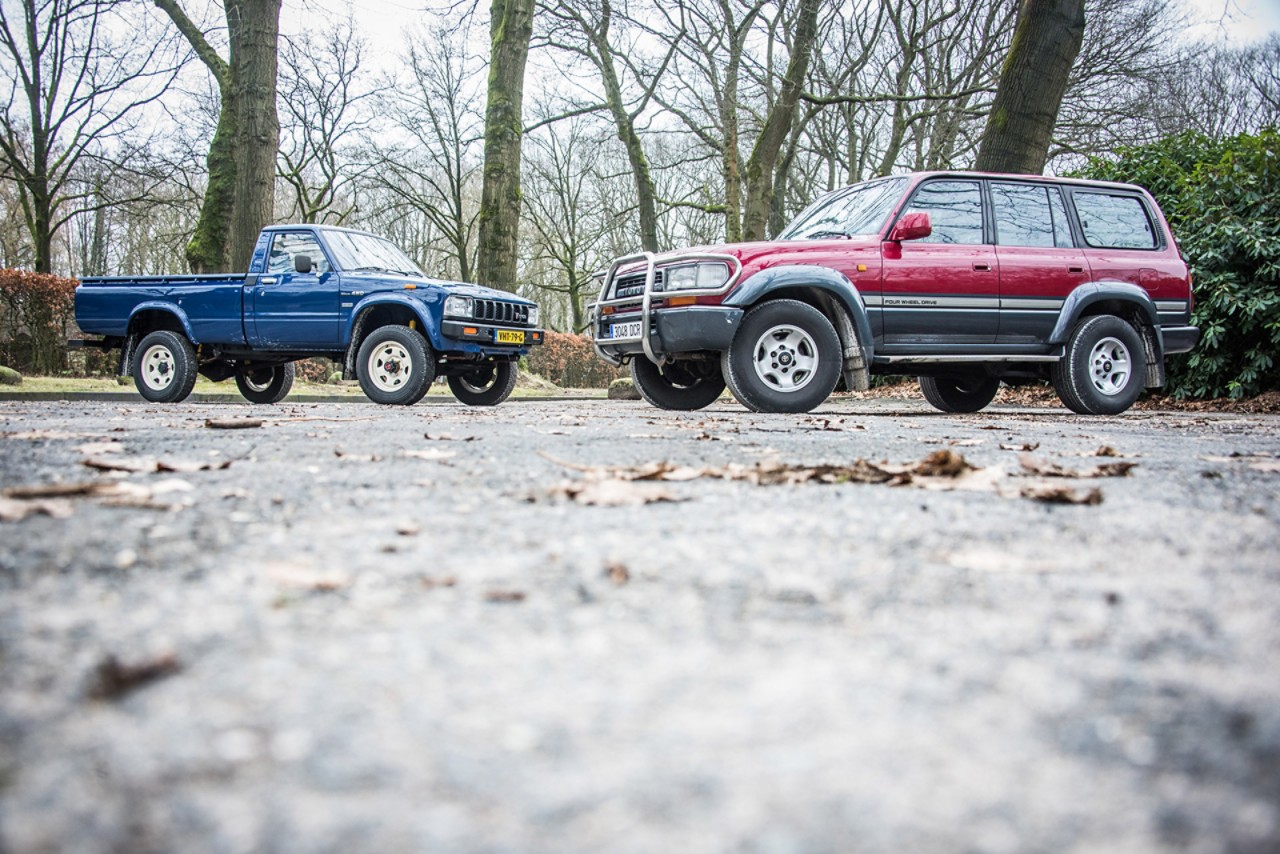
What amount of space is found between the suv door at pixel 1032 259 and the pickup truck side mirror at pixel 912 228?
1024 millimetres

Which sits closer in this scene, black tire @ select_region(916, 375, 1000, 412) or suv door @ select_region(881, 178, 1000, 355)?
suv door @ select_region(881, 178, 1000, 355)

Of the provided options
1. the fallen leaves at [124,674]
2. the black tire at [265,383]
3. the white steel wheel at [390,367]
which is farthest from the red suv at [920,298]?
Answer: the fallen leaves at [124,674]

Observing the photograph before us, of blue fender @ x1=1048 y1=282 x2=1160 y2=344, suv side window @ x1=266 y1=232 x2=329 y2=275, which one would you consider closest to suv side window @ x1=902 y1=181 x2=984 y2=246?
blue fender @ x1=1048 y1=282 x2=1160 y2=344

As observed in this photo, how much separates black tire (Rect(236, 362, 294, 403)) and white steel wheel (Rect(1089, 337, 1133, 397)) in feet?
29.3

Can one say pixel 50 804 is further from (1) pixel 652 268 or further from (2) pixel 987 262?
(2) pixel 987 262

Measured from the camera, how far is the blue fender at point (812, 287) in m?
6.91

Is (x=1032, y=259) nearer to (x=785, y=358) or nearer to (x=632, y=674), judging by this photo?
(x=785, y=358)

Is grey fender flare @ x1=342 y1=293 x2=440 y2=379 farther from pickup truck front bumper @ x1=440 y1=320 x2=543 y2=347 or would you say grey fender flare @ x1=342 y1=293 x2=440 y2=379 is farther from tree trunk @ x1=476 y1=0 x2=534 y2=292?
tree trunk @ x1=476 y1=0 x2=534 y2=292

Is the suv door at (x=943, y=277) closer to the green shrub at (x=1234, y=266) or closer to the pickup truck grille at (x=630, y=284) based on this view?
the pickup truck grille at (x=630, y=284)

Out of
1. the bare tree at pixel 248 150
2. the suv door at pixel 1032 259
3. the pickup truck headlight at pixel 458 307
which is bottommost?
the pickup truck headlight at pixel 458 307

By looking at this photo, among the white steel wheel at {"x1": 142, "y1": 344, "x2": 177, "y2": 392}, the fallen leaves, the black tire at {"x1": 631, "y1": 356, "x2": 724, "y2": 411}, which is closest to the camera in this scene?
the fallen leaves

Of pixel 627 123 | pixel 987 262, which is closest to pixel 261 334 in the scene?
pixel 987 262

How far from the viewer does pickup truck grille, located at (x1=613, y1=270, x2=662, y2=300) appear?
24.4ft

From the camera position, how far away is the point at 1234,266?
10.7 m
